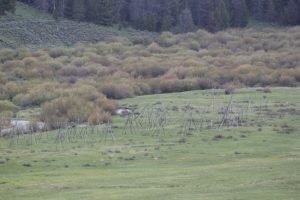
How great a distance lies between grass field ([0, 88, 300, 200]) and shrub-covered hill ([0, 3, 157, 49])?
207 ft

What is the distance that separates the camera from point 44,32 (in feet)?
373

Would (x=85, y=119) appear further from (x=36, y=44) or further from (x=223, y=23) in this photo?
(x=223, y=23)

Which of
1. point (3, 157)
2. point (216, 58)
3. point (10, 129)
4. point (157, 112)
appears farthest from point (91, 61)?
point (3, 157)

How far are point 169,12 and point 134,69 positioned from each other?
166ft

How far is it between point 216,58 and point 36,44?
106 ft

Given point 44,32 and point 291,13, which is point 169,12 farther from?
point 44,32

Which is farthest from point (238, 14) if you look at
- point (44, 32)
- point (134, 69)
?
point (134, 69)

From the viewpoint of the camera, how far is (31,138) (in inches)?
1677

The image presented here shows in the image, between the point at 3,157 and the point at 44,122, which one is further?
the point at 44,122

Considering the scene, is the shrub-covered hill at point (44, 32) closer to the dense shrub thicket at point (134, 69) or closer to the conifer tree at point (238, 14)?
the dense shrub thicket at point (134, 69)

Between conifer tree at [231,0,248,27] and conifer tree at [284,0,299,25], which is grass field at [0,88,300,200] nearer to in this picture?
conifer tree at [284,0,299,25]

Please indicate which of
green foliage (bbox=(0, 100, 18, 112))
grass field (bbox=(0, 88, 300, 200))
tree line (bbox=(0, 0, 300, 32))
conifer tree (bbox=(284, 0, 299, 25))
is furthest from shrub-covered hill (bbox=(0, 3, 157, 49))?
grass field (bbox=(0, 88, 300, 200))

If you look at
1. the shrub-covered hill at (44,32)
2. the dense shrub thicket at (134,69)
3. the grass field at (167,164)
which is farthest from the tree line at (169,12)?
the grass field at (167,164)

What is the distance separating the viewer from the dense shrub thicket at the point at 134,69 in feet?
195
